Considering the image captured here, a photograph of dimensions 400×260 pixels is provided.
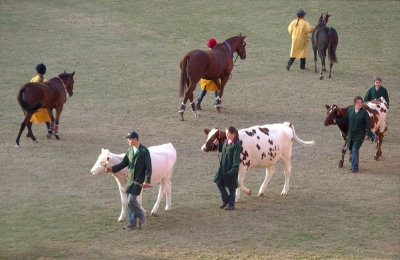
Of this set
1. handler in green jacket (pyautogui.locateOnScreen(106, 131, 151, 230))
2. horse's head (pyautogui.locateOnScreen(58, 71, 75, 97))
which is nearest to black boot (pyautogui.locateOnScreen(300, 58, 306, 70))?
horse's head (pyautogui.locateOnScreen(58, 71, 75, 97))

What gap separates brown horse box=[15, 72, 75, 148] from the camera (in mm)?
14547

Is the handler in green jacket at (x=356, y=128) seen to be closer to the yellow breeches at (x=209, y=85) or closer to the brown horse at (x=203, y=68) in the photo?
the brown horse at (x=203, y=68)

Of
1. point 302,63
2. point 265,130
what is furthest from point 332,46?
point 265,130

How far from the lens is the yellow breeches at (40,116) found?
49.6 ft

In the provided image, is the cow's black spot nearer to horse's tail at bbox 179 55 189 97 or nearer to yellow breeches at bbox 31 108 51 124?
horse's tail at bbox 179 55 189 97

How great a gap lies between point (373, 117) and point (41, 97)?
23.1 ft

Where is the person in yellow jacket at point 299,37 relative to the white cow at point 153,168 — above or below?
above

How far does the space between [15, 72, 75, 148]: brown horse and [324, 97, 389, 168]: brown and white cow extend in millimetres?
5904

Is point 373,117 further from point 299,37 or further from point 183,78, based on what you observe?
point 299,37

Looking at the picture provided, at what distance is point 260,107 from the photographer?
18203 millimetres

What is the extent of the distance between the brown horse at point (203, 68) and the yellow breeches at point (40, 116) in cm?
338

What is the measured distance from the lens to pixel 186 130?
16.2 metres

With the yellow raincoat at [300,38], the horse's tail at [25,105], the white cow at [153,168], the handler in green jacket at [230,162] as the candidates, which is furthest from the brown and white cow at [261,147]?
the yellow raincoat at [300,38]

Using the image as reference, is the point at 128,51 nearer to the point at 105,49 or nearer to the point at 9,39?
the point at 105,49
